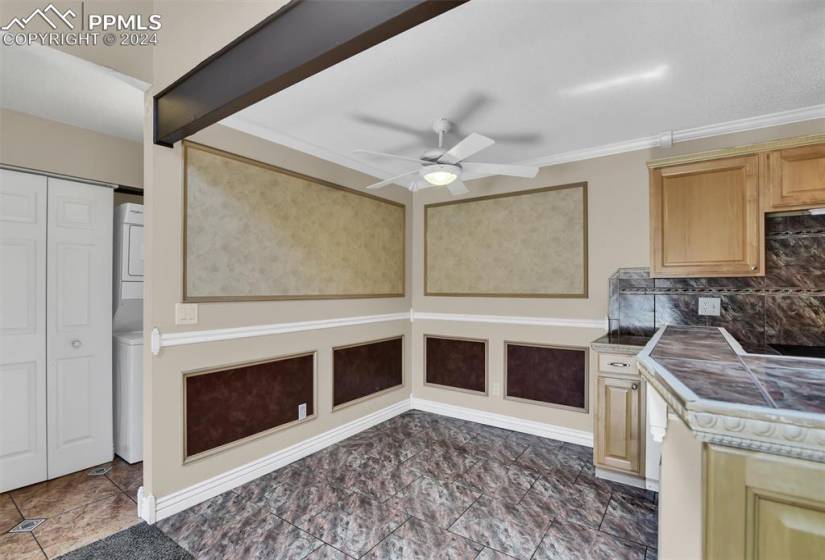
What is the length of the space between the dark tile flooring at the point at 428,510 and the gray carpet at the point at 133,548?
74mm

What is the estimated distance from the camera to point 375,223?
12.9 ft

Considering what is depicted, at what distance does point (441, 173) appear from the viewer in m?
2.61

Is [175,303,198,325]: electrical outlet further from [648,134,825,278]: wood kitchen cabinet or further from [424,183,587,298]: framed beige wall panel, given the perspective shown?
[648,134,825,278]: wood kitchen cabinet

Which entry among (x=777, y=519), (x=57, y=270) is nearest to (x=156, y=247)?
(x=57, y=270)

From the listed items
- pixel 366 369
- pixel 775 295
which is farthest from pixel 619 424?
pixel 366 369

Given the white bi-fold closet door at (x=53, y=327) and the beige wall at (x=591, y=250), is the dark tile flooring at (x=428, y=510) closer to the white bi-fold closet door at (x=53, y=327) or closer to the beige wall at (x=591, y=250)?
the beige wall at (x=591, y=250)

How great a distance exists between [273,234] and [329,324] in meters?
0.94

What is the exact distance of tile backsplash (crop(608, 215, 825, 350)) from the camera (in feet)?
8.34

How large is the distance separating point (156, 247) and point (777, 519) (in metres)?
2.83

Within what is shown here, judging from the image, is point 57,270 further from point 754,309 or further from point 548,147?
point 754,309

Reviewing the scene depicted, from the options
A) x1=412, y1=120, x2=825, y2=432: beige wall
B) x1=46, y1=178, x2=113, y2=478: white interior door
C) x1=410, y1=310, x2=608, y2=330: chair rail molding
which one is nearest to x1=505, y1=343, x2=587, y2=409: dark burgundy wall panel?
x1=412, y1=120, x2=825, y2=432: beige wall

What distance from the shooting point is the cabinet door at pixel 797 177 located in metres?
2.26

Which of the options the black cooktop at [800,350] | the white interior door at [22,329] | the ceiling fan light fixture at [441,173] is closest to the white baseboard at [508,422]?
the black cooktop at [800,350]

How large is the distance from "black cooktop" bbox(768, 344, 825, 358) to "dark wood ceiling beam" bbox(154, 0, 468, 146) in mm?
2786
